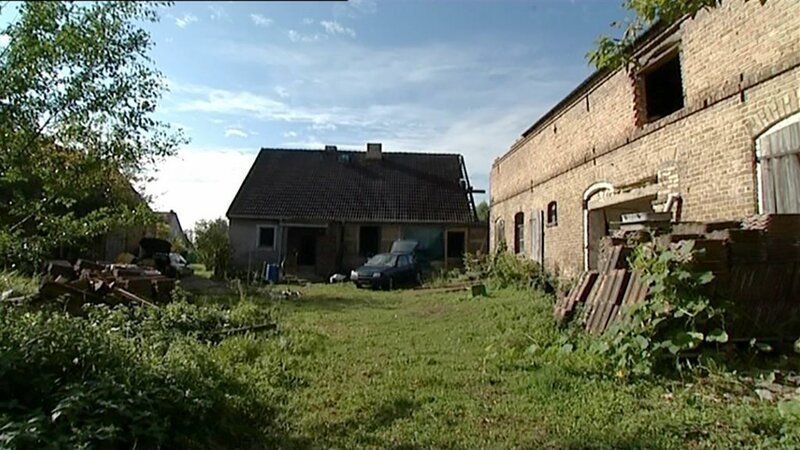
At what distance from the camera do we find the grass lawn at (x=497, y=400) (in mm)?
3480

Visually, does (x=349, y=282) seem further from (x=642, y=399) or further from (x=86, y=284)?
(x=642, y=399)

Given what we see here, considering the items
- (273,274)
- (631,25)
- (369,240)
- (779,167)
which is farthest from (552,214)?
(369,240)

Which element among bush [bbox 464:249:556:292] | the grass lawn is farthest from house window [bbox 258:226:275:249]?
the grass lawn

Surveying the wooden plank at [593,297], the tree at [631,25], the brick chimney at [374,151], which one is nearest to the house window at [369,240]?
the brick chimney at [374,151]

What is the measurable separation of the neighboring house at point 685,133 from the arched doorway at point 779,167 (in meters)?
0.01

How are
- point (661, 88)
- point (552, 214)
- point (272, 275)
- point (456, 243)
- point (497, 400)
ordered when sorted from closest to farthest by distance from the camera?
point (497, 400)
point (661, 88)
point (552, 214)
point (272, 275)
point (456, 243)

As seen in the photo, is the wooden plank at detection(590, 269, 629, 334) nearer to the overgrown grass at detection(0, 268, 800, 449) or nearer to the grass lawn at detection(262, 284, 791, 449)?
the overgrown grass at detection(0, 268, 800, 449)

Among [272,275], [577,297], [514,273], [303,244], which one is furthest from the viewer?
[303,244]

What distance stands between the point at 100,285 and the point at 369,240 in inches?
557

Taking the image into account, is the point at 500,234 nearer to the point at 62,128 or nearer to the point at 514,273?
the point at 514,273

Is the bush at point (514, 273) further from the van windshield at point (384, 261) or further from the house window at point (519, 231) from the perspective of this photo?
the van windshield at point (384, 261)

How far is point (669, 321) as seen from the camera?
4922 mm

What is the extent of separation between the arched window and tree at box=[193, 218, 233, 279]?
1091 centimetres

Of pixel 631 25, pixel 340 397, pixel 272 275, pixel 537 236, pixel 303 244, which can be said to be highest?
pixel 631 25
